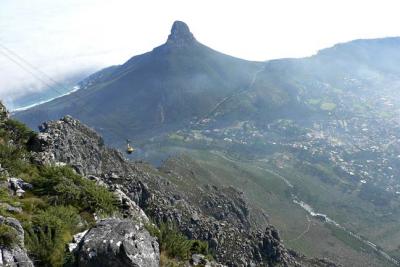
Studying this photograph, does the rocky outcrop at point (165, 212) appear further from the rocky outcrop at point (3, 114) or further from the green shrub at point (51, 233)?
the green shrub at point (51, 233)

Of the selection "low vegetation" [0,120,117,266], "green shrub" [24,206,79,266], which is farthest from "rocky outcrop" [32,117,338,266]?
"green shrub" [24,206,79,266]

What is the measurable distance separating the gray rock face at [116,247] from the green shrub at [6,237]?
148 inches

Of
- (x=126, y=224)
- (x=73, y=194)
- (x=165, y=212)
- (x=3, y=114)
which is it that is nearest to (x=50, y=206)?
(x=73, y=194)

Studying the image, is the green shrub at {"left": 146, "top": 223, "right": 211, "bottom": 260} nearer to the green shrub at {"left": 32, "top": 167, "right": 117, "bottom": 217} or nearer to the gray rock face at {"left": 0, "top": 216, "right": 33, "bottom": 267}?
the green shrub at {"left": 32, "top": 167, "right": 117, "bottom": 217}

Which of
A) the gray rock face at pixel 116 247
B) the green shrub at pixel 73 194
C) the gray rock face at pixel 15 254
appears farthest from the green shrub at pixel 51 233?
the green shrub at pixel 73 194

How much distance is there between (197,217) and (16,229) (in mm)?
116770

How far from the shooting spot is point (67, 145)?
410ft

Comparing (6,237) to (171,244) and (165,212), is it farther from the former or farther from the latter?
(165,212)

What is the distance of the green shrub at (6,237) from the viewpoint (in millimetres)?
25516

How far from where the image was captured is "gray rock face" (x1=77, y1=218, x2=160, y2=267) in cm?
2722

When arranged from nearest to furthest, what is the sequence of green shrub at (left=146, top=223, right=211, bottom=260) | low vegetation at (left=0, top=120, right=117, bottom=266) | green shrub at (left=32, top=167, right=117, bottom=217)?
1. low vegetation at (left=0, top=120, right=117, bottom=266)
2. green shrub at (left=146, top=223, right=211, bottom=260)
3. green shrub at (left=32, top=167, right=117, bottom=217)

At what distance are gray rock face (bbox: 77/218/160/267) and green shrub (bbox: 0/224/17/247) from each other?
377 cm

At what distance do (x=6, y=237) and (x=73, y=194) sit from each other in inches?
474

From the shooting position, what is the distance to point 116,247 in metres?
27.6
